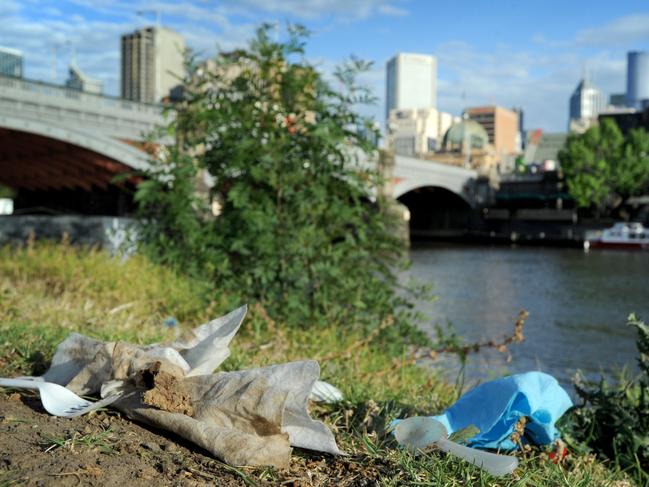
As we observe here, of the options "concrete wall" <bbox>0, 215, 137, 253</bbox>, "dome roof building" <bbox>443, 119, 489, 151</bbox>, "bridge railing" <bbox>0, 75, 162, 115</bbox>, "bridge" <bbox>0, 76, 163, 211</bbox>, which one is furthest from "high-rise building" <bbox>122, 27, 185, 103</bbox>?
"dome roof building" <bbox>443, 119, 489, 151</bbox>

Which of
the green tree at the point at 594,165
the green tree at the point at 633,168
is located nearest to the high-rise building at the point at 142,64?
the green tree at the point at 594,165

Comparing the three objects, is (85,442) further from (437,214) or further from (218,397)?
(437,214)

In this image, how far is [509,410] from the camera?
2.69 metres

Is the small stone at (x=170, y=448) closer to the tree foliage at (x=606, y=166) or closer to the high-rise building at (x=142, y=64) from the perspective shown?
the high-rise building at (x=142, y=64)

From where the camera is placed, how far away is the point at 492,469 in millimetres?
1991

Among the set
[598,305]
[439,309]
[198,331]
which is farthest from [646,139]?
[198,331]

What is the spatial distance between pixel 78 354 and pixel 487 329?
38.0ft

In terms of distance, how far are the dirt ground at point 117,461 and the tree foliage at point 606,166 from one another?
49.0 meters

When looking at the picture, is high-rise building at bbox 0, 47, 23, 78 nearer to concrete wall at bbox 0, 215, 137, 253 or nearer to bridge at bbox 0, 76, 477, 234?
bridge at bbox 0, 76, 477, 234

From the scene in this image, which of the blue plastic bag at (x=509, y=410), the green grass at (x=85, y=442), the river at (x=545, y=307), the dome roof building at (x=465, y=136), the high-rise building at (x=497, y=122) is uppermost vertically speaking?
the high-rise building at (x=497, y=122)

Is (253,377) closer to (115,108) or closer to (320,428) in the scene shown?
(320,428)

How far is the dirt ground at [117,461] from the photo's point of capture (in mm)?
1771

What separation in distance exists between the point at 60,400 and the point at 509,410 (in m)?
1.55

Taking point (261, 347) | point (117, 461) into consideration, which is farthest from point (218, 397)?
point (261, 347)
